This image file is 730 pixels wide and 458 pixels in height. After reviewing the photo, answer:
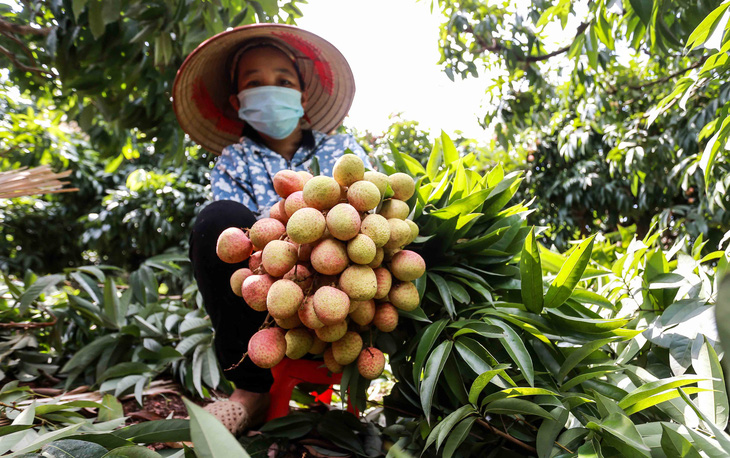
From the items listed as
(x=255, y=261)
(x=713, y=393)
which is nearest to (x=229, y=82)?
(x=255, y=261)

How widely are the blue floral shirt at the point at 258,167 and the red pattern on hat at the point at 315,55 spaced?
24 centimetres

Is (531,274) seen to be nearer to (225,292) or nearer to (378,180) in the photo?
(378,180)

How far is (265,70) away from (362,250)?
32.1 inches

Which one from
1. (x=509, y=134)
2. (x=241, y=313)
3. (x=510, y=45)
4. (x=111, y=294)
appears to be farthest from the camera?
(x=509, y=134)

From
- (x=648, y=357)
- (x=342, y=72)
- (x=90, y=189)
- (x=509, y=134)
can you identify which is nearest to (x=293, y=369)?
(x=648, y=357)

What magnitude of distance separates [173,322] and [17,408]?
1.96 feet

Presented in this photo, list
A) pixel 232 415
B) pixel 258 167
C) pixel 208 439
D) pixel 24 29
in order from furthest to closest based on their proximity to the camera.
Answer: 1. pixel 24 29
2. pixel 258 167
3. pixel 232 415
4. pixel 208 439

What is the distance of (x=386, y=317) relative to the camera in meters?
0.60

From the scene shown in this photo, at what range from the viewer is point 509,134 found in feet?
7.82

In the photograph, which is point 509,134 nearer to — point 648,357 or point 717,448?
point 648,357

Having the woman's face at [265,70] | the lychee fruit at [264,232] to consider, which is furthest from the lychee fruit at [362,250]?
the woman's face at [265,70]

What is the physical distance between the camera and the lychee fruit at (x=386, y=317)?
1.98ft

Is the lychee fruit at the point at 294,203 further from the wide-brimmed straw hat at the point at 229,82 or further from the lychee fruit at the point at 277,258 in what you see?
the wide-brimmed straw hat at the point at 229,82

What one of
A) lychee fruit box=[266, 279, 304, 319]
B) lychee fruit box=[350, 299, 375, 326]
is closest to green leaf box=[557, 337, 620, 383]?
lychee fruit box=[350, 299, 375, 326]
